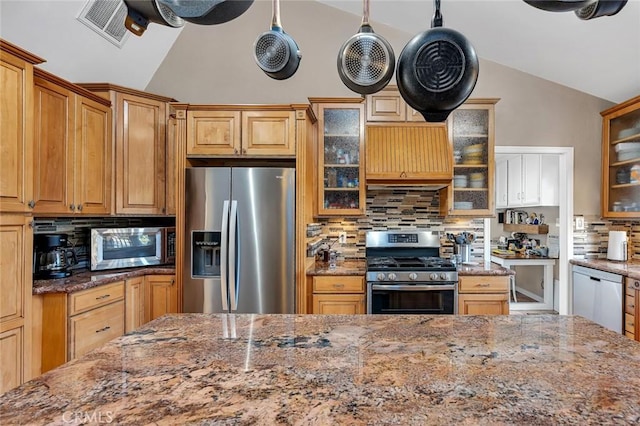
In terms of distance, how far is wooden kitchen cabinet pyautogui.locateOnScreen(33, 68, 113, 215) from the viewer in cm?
238

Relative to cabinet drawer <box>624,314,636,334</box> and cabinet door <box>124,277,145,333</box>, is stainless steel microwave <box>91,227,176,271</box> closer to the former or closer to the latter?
cabinet door <box>124,277,145,333</box>

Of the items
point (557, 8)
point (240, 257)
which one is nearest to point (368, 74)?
point (557, 8)

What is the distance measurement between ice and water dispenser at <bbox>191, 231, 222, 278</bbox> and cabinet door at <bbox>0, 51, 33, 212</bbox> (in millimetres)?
1121

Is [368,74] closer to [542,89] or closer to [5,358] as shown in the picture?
[5,358]

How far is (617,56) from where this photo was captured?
9.48ft

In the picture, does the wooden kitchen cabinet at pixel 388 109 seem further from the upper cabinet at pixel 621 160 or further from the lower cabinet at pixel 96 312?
the lower cabinet at pixel 96 312

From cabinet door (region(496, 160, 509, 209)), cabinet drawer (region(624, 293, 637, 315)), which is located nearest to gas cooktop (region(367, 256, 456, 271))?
cabinet drawer (region(624, 293, 637, 315))

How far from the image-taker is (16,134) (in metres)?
2.01

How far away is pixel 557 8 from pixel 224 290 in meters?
2.63

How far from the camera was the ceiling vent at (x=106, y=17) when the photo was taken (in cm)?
266

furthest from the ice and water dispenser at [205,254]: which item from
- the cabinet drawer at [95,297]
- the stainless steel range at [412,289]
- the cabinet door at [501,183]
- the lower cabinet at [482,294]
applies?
the cabinet door at [501,183]

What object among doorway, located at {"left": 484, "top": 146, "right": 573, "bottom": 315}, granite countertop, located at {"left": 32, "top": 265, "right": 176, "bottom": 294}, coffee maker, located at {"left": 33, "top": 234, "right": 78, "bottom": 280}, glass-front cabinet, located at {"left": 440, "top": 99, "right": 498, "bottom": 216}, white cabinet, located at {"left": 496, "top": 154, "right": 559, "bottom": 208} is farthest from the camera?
white cabinet, located at {"left": 496, "top": 154, "right": 559, "bottom": 208}

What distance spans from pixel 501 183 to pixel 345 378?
5982mm

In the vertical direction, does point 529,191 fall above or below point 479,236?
above
